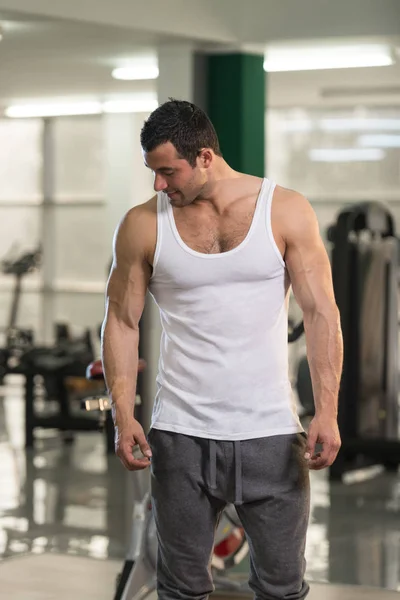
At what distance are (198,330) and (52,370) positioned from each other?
526cm

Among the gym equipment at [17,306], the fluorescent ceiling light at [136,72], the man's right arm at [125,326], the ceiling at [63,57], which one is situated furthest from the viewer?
the gym equipment at [17,306]

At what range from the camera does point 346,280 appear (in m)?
6.25

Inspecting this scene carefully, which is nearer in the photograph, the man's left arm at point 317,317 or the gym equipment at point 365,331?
the man's left arm at point 317,317

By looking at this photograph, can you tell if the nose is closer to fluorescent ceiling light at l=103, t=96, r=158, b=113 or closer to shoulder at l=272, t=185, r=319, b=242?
shoulder at l=272, t=185, r=319, b=242

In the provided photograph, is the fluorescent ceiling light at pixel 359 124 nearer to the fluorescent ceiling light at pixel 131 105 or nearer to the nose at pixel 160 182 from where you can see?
the fluorescent ceiling light at pixel 131 105

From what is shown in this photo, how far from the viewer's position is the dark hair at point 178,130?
230 centimetres

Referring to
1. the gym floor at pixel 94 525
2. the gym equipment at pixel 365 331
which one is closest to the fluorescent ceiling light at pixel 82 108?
the gym equipment at pixel 365 331

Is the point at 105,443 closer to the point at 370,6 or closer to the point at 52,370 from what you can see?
the point at 52,370

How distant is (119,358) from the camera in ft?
8.14

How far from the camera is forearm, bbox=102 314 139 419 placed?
2473 millimetres

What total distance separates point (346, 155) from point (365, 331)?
145 inches

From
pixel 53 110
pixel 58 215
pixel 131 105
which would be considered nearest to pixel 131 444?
pixel 131 105

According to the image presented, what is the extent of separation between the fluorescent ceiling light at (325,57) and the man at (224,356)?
143 inches

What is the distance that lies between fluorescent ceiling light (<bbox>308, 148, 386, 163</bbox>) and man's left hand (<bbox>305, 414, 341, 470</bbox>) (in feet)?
24.3
